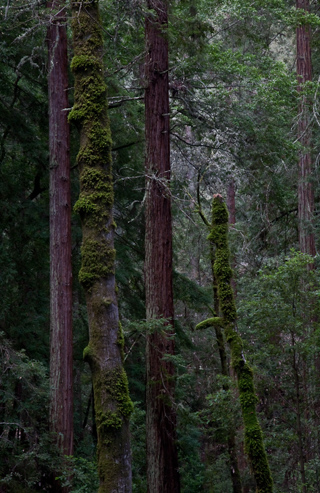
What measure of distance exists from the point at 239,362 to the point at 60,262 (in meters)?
3.90

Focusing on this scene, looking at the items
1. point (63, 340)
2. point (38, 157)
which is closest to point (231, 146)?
point (38, 157)

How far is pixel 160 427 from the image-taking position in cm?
777

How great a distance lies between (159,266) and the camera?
814 centimetres

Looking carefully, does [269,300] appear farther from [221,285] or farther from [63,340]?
[63,340]

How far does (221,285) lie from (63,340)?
11.2 ft

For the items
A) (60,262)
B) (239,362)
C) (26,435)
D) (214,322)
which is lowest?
(26,435)

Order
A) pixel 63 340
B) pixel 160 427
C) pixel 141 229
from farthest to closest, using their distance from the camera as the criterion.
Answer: pixel 141 229, pixel 63 340, pixel 160 427

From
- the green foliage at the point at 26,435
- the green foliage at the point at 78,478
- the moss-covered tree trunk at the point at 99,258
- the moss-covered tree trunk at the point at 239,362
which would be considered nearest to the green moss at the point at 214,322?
the moss-covered tree trunk at the point at 239,362

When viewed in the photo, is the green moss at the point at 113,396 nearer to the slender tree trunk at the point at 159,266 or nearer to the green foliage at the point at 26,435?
the slender tree trunk at the point at 159,266

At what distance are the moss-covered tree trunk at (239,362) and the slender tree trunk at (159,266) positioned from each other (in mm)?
1037

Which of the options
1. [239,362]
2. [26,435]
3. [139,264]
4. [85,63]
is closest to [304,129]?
[139,264]

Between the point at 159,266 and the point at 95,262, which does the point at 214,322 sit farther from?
the point at 95,262

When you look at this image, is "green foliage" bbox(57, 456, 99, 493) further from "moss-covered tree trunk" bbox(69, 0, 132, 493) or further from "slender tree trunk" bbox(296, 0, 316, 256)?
"slender tree trunk" bbox(296, 0, 316, 256)

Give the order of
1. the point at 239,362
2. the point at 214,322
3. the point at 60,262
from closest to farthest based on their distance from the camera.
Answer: the point at 239,362 → the point at 214,322 → the point at 60,262
